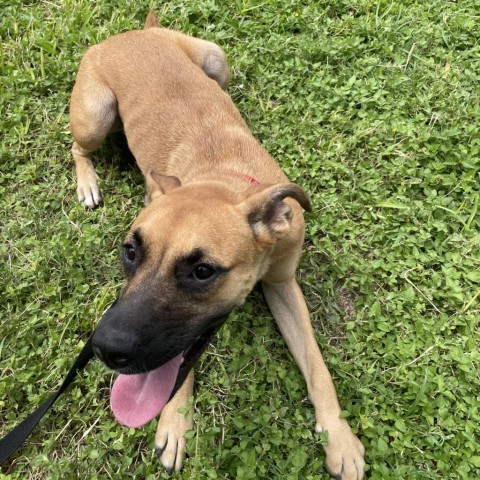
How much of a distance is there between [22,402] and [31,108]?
2.96 m

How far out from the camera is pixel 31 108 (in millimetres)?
5070

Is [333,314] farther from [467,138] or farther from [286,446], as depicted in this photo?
[467,138]

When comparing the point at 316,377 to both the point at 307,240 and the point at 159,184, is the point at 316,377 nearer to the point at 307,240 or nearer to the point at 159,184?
the point at 307,240

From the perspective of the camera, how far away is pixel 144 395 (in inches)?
114

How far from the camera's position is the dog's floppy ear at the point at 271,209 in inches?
113

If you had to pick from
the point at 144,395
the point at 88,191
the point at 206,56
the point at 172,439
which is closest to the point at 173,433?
the point at 172,439

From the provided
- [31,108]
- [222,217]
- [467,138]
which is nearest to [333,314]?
[222,217]

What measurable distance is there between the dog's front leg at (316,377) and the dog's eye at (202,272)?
1.23 meters

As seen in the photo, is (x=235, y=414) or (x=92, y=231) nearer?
(x=235, y=414)

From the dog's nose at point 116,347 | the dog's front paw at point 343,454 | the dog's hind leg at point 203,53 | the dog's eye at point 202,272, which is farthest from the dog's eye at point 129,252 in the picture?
the dog's hind leg at point 203,53

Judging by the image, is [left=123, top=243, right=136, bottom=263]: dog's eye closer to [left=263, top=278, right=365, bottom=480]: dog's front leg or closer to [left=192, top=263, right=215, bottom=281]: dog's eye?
[left=192, top=263, right=215, bottom=281]: dog's eye

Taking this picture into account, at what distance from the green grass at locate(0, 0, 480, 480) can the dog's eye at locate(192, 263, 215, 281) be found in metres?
1.24

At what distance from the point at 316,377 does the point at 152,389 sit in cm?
120

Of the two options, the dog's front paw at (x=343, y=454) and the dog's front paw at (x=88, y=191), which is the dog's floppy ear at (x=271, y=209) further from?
the dog's front paw at (x=88, y=191)
